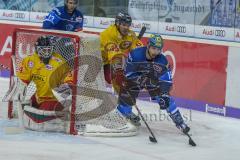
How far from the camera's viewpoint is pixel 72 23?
7.26 metres

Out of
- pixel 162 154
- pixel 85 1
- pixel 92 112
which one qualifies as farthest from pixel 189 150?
pixel 85 1

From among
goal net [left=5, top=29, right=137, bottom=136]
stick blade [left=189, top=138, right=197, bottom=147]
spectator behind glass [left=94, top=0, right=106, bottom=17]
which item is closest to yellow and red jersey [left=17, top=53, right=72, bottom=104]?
goal net [left=5, top=29, right=137, bottom=136]

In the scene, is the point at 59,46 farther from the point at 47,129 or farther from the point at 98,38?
the point at 47,129

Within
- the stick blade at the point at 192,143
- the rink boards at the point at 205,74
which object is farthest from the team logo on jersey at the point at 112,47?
the rink boards at the point at 205,74

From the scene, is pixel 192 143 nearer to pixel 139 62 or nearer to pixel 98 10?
pixel 139 62

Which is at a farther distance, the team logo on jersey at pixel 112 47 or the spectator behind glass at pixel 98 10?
the spectator behind glass at pixel 98 10

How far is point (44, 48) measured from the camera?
6215 mm

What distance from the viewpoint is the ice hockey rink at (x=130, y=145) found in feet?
17.3

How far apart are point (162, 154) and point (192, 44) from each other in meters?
2.86

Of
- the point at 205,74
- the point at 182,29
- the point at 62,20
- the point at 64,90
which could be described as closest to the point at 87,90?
the point at 64,90

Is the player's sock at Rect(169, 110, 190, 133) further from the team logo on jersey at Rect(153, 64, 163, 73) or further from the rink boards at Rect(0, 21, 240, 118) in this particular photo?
the rink boards at Rect(0, 21, 240, 118)

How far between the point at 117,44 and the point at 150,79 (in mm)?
525

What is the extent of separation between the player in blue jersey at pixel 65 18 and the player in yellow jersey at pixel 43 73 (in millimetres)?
843

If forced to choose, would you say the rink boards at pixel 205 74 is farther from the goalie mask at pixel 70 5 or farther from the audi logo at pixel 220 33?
the goalie mask at pixel 70 5
